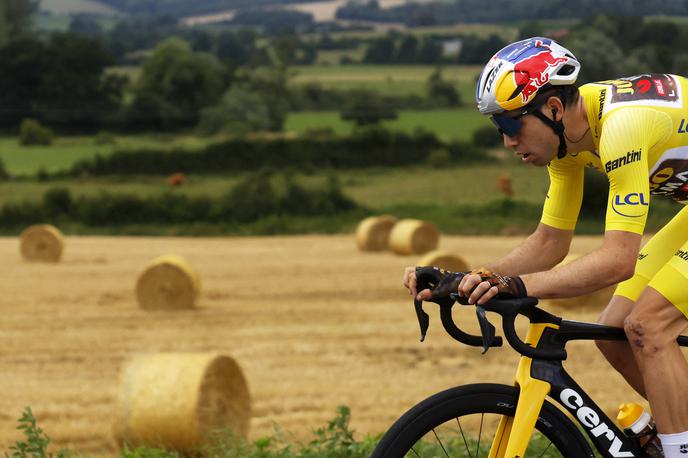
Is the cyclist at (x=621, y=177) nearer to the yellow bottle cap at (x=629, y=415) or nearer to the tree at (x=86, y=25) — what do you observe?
the yellow bottle cap at (x=629, y=415)

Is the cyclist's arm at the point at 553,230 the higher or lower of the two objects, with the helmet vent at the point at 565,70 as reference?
lower

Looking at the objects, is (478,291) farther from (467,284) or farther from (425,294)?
(425,294)

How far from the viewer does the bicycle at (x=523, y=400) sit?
4078 mm

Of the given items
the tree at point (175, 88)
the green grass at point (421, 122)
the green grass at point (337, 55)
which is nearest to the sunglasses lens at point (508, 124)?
the green grass at point (421, 122)

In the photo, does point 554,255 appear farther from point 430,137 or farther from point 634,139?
point 430,137

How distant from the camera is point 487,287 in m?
4.05

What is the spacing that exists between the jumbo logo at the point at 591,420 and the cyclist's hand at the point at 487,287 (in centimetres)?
44

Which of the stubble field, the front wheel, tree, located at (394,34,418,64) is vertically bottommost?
the front wheel

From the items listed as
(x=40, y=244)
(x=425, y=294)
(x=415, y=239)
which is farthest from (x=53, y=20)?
(x=425, y=294)

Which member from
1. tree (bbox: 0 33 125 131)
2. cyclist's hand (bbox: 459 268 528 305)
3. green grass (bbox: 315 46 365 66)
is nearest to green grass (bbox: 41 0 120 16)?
green grass (bbox: 315 46 365 66)

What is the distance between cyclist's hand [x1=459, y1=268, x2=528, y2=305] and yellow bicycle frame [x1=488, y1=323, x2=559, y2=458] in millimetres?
251

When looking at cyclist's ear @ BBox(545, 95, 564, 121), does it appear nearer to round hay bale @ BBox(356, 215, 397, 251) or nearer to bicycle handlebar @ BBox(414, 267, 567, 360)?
bicycle handlebar @ BBox(414, 267, 567, 360)

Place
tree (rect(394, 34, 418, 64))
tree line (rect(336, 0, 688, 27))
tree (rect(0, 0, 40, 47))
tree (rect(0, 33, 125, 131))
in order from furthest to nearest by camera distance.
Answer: tree (rect(0, 0, 40, 47))
tree (rect(394, 34, 418, 64))
tree line (rect(336, 0, 688, 27))
tree (rect(0, 33, 125, 131))

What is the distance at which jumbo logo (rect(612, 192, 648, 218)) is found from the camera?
4207 mm
